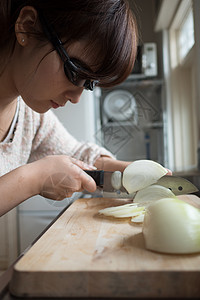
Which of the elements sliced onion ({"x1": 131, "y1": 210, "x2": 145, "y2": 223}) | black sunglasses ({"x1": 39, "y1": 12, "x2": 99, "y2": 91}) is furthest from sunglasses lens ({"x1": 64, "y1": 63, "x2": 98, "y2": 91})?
sliced onion ({"x1": 131, "y1": 210, "x2": 145, "y2": 223})

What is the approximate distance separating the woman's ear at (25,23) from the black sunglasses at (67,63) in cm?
2

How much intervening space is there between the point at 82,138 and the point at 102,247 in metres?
1.79

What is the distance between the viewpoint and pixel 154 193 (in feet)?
2.50

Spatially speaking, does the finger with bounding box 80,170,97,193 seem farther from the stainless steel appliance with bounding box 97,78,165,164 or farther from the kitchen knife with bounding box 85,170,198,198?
the stainless steel appliance with bounding box 97,78,165,164

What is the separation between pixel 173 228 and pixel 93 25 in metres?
0.44

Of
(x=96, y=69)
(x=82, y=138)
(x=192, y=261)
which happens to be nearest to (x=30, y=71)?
(x=96, y=69)

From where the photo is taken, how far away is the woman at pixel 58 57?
0.64 metres

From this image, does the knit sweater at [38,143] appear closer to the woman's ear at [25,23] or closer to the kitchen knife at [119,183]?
the kitchen knife at [119,183]

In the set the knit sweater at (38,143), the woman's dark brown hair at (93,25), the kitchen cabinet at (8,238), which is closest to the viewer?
the woman's dark brown hair at (93,25)

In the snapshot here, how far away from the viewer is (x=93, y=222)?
0.70 meters

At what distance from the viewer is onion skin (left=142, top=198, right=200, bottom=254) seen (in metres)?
0.47

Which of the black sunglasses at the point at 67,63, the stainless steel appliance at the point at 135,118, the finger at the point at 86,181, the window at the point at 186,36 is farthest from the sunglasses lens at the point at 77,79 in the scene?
the stainless steel appliance at the point at 135,118

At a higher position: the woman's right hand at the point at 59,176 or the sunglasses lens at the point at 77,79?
the sunglasses lens at the point at 77,79

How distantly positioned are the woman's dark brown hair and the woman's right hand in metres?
0.22
